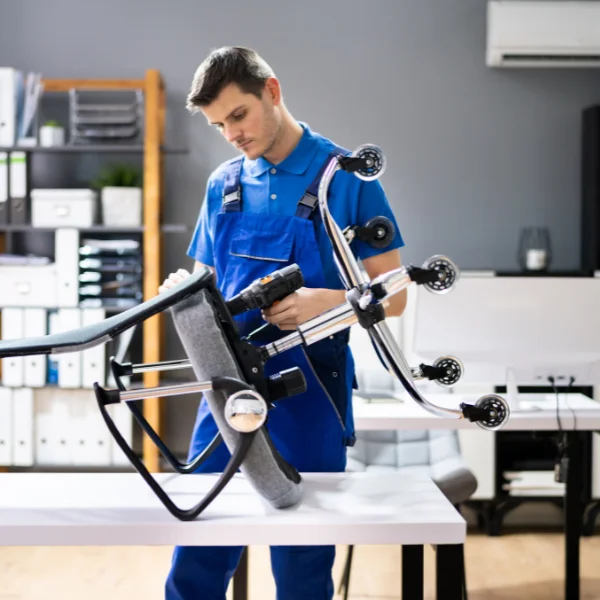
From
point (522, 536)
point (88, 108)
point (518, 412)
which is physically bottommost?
point (522, 536)

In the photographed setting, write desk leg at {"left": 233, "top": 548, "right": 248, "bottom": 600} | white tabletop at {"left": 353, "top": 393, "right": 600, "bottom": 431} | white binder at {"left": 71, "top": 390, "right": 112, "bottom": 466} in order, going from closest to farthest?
desk leg at {"left": 233, "top": 548, "right": 248, "bottom": 600} → white tabletop at {"left": 353, "top": 393, "right": 600, "bottom": 431} → white binder at {"left": 71, "top": 390, "right": 112, "bottom": 466}

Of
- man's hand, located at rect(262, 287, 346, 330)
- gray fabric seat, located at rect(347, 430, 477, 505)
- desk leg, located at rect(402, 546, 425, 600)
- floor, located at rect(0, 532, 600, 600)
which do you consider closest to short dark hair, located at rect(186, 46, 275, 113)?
A: man's hand, located at rect(262, 287, 346, 330)

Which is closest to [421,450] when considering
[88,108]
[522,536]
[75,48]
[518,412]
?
[518,412]

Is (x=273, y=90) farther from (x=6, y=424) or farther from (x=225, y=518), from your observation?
(x=6, y=424)

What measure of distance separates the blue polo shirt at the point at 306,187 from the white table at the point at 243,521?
46 cm

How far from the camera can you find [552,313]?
2.60m

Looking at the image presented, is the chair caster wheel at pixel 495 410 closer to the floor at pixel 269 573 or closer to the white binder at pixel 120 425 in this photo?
the floor at pixel 269 573

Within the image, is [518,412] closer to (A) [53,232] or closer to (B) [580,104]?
(B) [580,104]

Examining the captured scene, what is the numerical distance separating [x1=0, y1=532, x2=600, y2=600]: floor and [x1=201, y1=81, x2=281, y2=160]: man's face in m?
1.77

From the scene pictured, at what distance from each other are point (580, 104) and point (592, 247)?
2.37 feet

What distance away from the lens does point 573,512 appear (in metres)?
2.60

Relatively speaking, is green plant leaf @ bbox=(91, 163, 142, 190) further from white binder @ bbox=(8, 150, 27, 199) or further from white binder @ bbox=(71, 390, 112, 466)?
white binder @ bbox=(71, 390, 112, 466)

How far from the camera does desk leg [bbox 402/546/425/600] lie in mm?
1371

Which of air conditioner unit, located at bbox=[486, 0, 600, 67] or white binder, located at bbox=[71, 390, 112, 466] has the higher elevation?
air conditioner unit, located at bbox=[486, 0, 600, 67]
